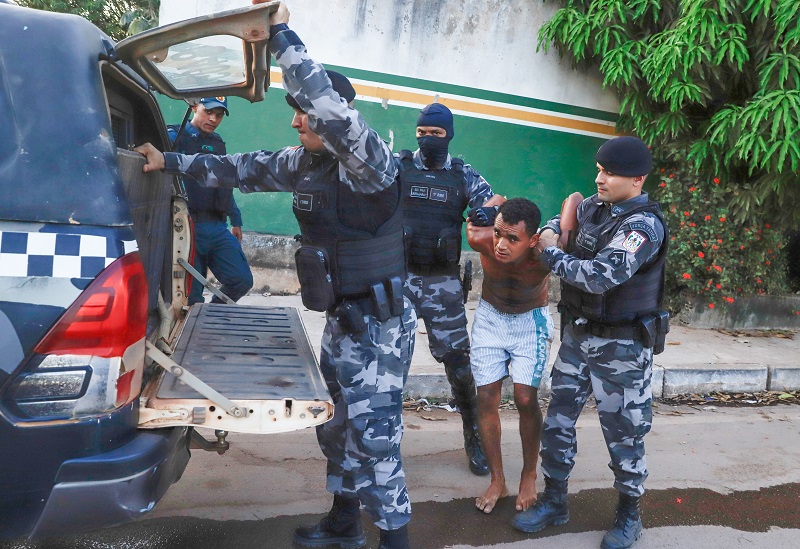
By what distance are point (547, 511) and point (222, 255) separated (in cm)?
265

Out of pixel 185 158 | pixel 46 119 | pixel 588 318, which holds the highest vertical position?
pixel 46 119

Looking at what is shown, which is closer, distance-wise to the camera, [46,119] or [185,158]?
[46,119]

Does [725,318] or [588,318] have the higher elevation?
[588,318]

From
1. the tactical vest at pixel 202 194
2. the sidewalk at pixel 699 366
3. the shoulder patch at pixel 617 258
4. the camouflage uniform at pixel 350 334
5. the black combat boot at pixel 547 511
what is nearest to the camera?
the camouflage uniform at pixel 350 334

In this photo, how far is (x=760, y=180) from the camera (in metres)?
6.75

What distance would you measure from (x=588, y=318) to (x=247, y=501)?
1677 millimetres

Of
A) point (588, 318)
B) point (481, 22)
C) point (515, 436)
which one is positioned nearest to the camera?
point (588, 318)

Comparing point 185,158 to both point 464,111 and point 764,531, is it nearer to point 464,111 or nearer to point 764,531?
point 764,531

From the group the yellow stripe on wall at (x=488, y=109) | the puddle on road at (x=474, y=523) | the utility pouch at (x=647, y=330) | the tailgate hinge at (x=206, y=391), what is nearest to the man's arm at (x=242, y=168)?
the tailgate hinge at (x=206, y=391)

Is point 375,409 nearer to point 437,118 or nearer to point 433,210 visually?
point 433,210

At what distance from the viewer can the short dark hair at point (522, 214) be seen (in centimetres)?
318

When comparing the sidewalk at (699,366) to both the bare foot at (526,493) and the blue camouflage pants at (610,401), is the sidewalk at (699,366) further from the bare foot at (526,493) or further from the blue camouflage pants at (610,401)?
the blue camouflage pants at (610,401)

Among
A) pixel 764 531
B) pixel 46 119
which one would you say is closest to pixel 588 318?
pixel 764 531

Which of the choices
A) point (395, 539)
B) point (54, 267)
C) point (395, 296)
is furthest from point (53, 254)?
point (395, 539)
